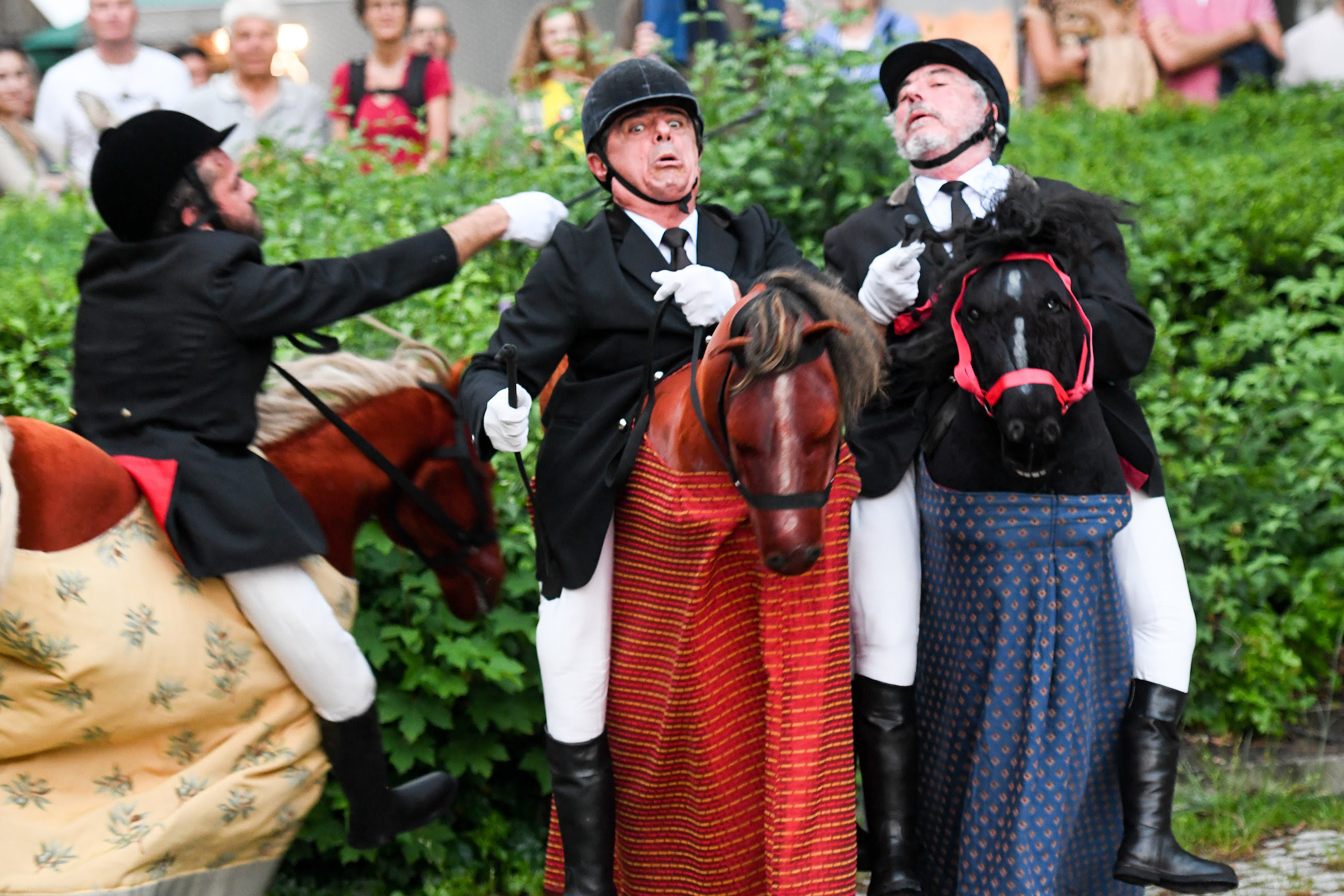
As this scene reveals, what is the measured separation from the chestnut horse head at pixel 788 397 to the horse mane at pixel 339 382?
141cm

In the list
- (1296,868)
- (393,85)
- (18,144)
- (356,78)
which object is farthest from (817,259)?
(18,144)

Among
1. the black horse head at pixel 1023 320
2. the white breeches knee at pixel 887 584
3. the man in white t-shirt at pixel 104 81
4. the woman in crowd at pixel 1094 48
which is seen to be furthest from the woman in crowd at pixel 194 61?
the black horse head at pixel 1023 320

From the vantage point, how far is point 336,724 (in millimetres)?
3682

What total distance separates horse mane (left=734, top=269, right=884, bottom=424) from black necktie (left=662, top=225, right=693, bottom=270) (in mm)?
424

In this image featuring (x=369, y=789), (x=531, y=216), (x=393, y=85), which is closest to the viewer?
(x=369, y=789)

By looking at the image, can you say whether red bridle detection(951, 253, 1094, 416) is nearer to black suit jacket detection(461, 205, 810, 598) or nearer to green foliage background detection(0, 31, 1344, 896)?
black suit jacket detection(461, 205, 810, 598)

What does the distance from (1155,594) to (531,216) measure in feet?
6.57

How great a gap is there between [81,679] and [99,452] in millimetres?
560

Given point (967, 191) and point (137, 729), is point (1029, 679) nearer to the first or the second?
point (967, 191)

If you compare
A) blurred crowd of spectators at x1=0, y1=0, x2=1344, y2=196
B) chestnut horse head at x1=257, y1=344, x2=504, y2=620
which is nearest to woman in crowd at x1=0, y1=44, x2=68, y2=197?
blurred crowd of spectators at x1=0, y1=0, x2=1344, y2=196

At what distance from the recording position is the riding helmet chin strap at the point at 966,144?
3701mm

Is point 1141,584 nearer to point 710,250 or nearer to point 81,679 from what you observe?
point 710,250

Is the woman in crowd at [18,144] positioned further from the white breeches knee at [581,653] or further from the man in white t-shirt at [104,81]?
A: the white breeches knee at [581,653]

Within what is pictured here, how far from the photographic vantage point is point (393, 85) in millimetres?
7910
